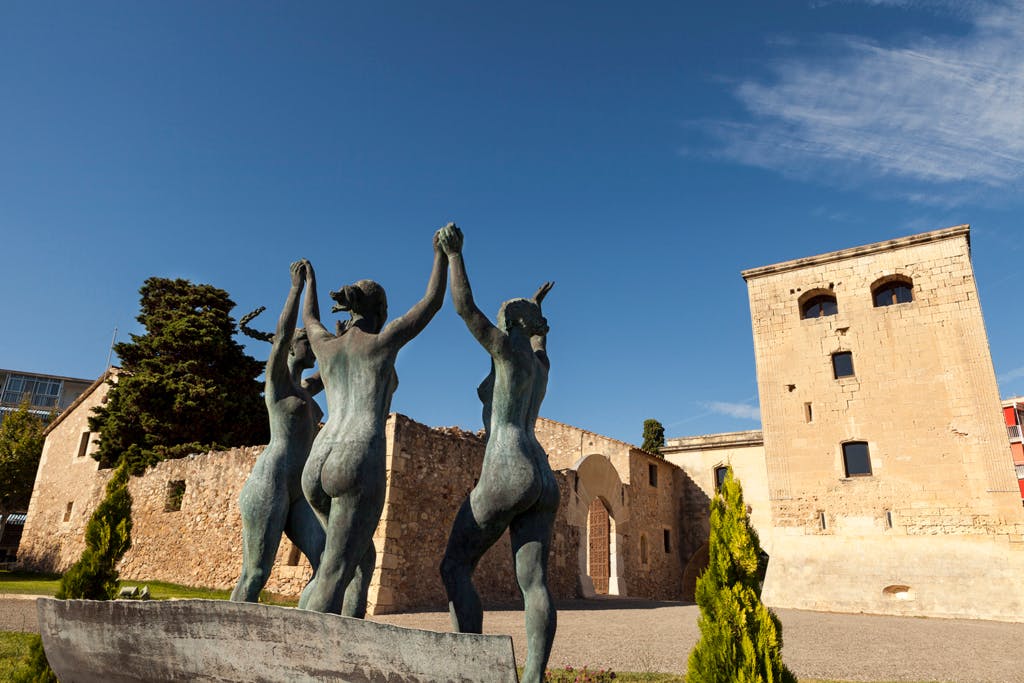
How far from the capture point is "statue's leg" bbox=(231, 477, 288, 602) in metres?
3.97

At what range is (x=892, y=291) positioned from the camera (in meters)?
18.2

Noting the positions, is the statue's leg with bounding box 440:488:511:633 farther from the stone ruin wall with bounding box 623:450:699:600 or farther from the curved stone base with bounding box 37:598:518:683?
the stone ruin wall with bounding box 623:450:699:600

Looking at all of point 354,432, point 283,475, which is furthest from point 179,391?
point 354,432

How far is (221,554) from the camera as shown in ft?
47.1

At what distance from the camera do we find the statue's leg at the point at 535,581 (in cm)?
329

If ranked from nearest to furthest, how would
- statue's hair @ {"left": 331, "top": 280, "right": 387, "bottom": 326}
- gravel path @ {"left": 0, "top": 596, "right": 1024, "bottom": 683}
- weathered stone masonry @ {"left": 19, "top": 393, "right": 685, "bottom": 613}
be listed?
statue's hair @ {"left": 331, "top": 280, "right": 387, "bottom": 326}, gravel path @ {"left": 0, "top": 596, "right": 1024, "bottom": 683}, weathered stone masonry @ {"left": 19, "top": 393, "right": 685, "bottom": 613}

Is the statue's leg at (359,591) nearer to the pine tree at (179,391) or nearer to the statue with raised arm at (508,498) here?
the statue with raised arm at (508,498)

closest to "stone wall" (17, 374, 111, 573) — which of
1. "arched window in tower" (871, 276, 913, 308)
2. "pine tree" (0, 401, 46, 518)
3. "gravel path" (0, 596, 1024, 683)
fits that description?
"pine tree" (0, 401, 46, 518)

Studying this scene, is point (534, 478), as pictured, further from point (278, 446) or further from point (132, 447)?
point (132, 447)

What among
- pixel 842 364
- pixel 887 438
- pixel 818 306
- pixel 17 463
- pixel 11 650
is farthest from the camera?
pixel 17 463

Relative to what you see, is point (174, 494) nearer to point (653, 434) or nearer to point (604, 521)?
point (604, 521)

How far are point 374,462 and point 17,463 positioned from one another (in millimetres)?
30127

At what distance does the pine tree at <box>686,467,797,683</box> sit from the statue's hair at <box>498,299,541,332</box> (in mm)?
2047

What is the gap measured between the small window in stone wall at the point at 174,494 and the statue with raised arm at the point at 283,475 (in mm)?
14196
